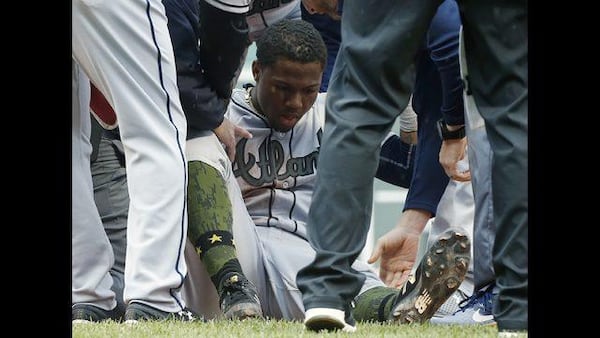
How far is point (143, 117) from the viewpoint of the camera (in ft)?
15.0

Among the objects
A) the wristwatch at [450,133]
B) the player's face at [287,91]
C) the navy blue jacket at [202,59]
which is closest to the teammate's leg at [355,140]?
the wristwatch at [450,133]

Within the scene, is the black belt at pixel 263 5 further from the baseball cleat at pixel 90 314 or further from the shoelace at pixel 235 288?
the baseball cleat at pixel 90 314

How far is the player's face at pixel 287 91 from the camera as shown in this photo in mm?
5543

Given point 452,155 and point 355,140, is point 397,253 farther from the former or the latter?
point 355,140

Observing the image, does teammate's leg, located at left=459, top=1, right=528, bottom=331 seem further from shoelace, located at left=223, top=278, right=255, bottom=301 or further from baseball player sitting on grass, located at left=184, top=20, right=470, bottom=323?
baseball player sitting on grass, located at left=184, top=20, right=470, bottom=323

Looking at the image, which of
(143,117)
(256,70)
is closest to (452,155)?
(256,70)

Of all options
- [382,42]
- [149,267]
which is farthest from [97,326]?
[382,42]

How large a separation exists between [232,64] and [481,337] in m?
1.67

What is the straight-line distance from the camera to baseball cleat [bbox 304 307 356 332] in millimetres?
3938

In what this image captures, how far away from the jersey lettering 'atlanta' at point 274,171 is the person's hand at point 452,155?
23.3 inches
